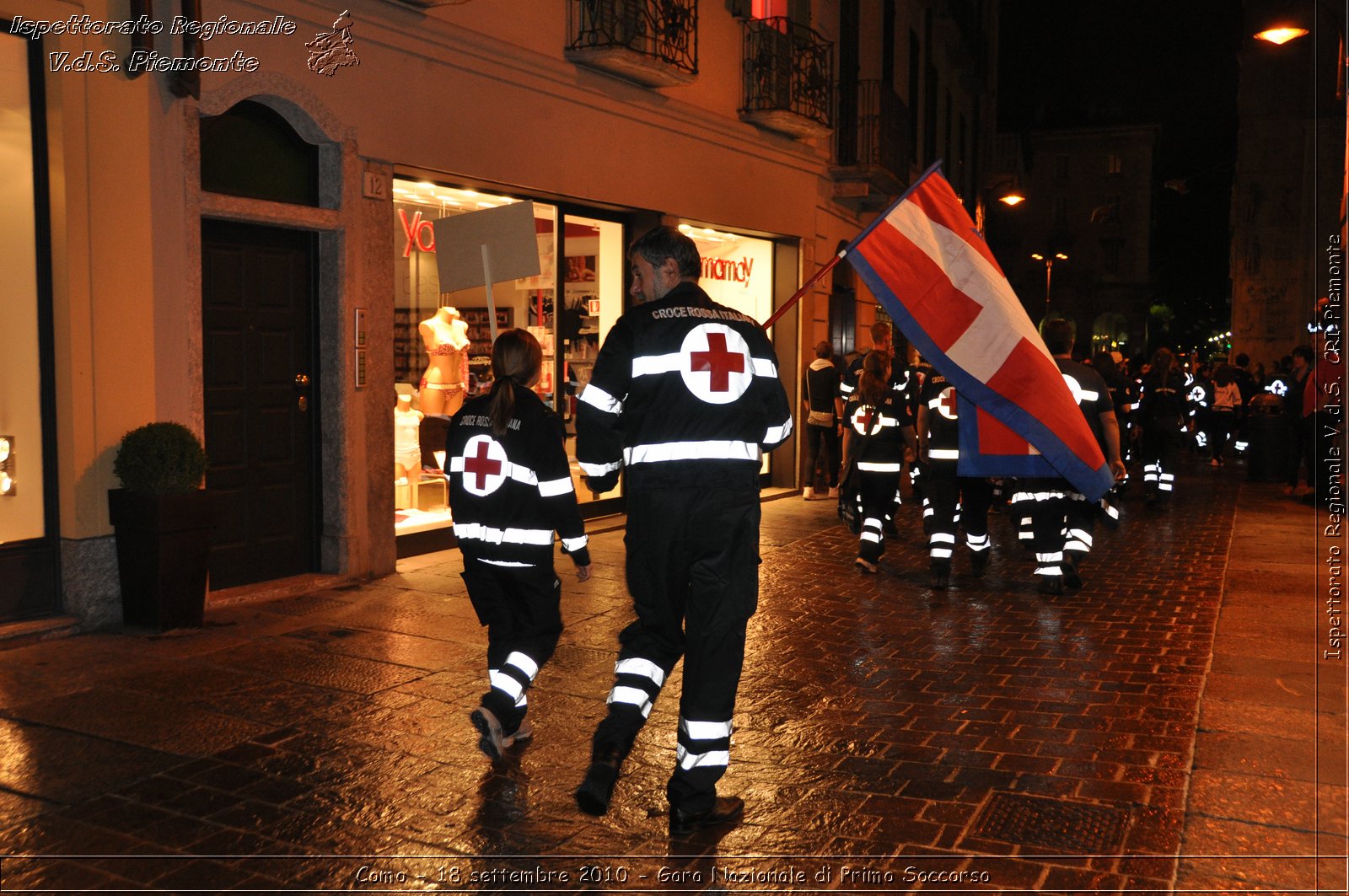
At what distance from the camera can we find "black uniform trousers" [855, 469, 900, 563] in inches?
395

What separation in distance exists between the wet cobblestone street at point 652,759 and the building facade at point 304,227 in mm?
957

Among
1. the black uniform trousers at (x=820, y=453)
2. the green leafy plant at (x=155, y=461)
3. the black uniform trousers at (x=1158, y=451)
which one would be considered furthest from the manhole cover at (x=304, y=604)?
the black uniform trousers at (x=1158, y=451)

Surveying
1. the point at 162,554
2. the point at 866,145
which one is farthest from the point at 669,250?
the point at 866,145

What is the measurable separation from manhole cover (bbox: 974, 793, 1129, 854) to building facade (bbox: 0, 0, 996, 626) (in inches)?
140

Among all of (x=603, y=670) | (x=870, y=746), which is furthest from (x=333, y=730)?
(x=870, y=746)

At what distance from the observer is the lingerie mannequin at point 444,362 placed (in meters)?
10.5

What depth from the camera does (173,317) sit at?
7.94 meters

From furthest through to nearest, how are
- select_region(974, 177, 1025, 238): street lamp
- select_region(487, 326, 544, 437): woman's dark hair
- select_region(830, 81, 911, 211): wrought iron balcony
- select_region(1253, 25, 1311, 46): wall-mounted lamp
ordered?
select_region(974, 177, 1025, 238): street lamp < select_region(830, 81, 911, 211): wrought iron balcony < select_region(1253, 25, 1311, 46): wall-mounted lamp < select_region(487, 326, 544, 437): woman's dark hair

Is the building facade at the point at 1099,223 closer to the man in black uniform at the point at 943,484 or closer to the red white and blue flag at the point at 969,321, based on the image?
the man in black uniform at the point at 943,484

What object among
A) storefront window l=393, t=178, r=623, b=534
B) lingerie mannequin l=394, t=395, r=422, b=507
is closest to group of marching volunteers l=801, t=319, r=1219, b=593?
storefront window l=393, t=178, r=623, b=534

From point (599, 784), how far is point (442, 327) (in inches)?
264

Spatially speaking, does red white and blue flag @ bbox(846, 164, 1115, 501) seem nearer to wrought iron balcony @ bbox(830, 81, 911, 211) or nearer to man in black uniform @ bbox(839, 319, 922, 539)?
man in black uniform @ bbox(839, 319, 922, 539)

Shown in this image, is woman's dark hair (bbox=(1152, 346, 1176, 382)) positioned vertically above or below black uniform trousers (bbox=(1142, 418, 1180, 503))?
above

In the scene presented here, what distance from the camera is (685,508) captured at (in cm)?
443
